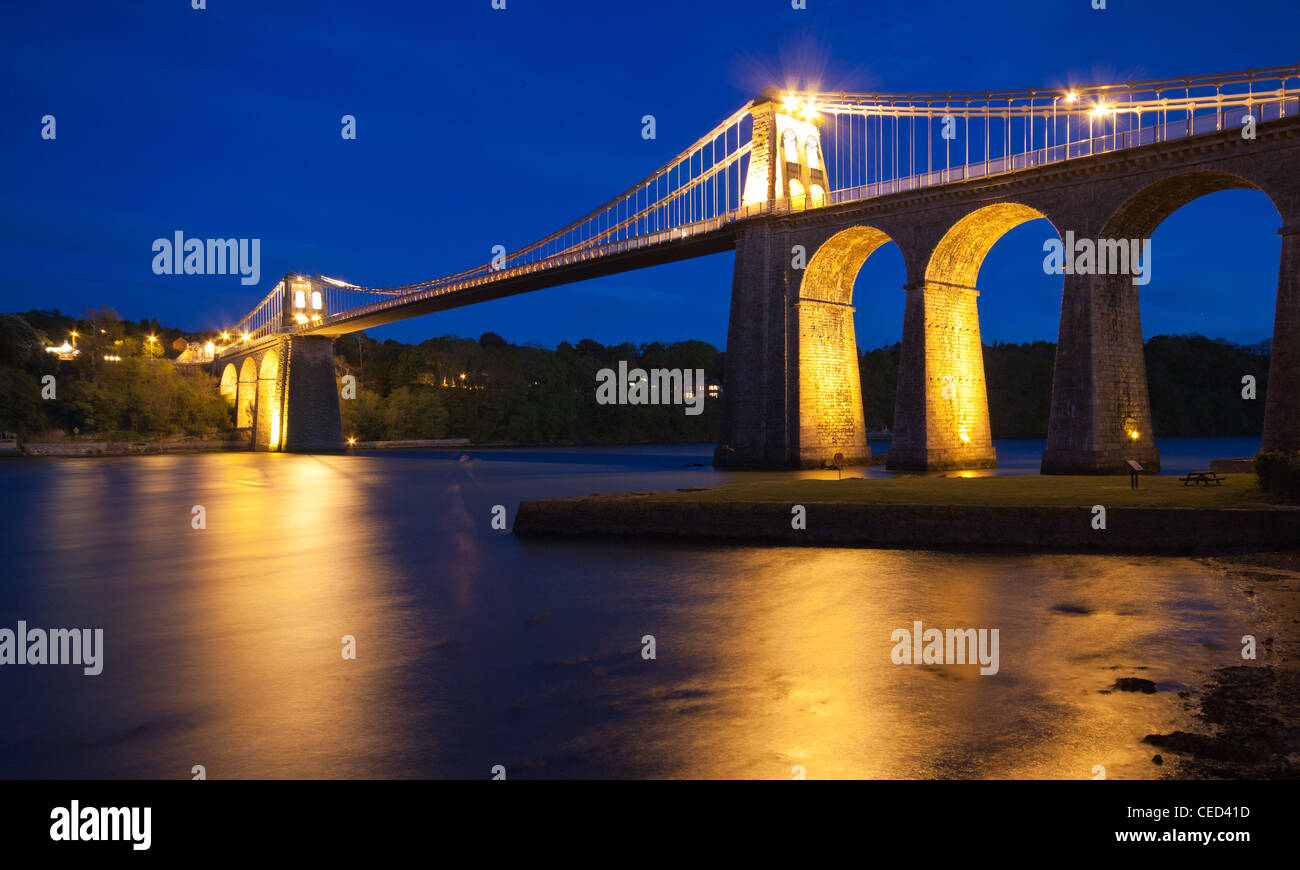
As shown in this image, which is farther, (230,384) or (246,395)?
(230,384)

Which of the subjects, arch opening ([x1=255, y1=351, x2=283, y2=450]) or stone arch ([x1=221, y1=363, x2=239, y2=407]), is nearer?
arch opening ([x1=255, y1=351, x2=283, y2=450])

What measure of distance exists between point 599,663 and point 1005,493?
12607 mm

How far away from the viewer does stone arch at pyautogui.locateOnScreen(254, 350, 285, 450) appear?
85.1 meters

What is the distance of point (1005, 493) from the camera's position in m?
18.6

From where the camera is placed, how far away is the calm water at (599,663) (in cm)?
612

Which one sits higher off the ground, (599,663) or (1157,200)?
(1157,200)

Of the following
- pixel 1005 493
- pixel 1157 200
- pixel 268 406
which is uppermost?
pixel 1157 200

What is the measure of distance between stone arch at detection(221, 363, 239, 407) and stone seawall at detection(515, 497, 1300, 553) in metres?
93.7

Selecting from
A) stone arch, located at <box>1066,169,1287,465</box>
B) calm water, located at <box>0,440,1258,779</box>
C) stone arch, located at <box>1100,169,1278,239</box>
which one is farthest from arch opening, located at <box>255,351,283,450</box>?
stone arch, located at <box>1100,169,1278,239</box>

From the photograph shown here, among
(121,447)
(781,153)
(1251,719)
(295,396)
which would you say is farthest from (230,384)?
(1251,719)

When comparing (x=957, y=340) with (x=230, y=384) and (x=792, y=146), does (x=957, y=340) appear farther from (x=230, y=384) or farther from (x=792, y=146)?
(x=230, y=384)

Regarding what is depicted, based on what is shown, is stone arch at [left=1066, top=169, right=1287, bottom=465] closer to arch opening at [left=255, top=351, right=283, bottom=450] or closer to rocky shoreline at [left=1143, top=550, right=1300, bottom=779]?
rocky shoreline at [left=1143, top=550, right=1300, bottom=779]
